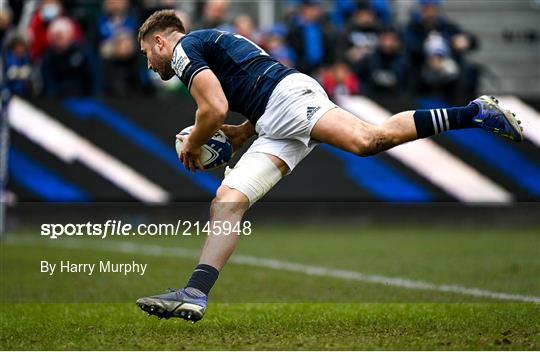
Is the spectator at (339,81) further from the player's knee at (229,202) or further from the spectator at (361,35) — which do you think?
the player's knee at (229,202)

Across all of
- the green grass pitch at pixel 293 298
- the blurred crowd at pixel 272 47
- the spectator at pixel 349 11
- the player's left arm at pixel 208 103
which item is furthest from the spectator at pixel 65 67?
the player's left arm at pixel 208 103

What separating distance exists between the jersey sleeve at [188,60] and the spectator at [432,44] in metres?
9.60

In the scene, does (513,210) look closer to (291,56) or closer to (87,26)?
(291,56)

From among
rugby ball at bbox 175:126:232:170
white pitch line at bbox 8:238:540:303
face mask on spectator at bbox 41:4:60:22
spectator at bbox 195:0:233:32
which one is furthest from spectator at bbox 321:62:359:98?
rugby ball at bbox 175:126:232:170

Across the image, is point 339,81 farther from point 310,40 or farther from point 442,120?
point 442,120

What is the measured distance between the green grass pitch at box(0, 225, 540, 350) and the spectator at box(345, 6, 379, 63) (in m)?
3.36

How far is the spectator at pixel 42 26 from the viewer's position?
52.1 feet

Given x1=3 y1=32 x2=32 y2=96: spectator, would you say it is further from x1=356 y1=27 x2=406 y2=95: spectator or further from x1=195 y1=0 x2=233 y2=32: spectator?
x1=356 y1=27 x2=406 y2=95: spectator

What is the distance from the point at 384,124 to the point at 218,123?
3.36 feet

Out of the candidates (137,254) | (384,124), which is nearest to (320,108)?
(384,124)

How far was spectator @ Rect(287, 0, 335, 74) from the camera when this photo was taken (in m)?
16.0

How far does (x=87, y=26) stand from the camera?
53.4 feet

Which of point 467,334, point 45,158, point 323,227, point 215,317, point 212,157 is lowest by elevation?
point 323,227

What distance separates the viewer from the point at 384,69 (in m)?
15.9
